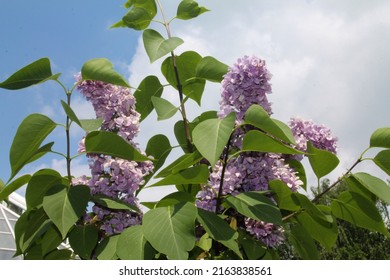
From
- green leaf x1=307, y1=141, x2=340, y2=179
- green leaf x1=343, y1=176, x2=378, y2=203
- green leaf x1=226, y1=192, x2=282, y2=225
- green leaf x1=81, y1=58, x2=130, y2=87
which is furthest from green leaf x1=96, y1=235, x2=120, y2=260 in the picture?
green leaf x1=343, y1=176, x2=378, y2=203

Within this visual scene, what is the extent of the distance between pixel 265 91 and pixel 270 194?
1.30 feet

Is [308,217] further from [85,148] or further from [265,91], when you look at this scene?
[85,148]

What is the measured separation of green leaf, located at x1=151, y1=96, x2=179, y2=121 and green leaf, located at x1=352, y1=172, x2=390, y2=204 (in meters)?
0.76

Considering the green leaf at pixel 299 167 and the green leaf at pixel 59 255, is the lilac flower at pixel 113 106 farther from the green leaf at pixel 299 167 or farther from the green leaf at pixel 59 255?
the green leaf at pixel 299 167

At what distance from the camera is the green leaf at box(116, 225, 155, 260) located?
73.6 inches

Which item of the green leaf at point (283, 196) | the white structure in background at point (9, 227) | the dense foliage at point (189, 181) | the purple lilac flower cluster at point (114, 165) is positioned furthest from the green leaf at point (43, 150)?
the white structure in background at point (9, 227)

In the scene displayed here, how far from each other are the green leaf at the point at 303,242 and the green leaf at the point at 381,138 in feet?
1.56

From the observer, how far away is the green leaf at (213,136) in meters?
1.77

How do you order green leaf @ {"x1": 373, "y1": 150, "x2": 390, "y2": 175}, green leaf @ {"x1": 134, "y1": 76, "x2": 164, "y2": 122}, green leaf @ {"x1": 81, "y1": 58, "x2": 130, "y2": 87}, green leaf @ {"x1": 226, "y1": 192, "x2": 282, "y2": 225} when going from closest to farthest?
1. green leaf @ {"x1": 226, "y1": 192, "x2": 282, "y2": 225}
2. green leaf @ {"x1": 81, "y1": 58, "x2": 130, "y2": 87}
3. green leaf @ {"x1": 373, "y1": 150, "x2": 390, "y2": 175}
4. green leaf @ {"x1": 134, "y1": 76, "x2": 164, "y2": 122}

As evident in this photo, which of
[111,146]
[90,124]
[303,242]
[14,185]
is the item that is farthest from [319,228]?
[14,185]

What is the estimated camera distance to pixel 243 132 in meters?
2.14

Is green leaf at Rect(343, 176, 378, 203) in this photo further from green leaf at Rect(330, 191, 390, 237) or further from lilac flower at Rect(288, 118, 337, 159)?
lilac flower at Rect(288, 118, 337, 159)

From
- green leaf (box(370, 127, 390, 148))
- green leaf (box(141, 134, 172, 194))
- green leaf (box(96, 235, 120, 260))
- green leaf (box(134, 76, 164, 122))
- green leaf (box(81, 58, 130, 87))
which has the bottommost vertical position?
green leaf (box(96, 235, 120, 260))
